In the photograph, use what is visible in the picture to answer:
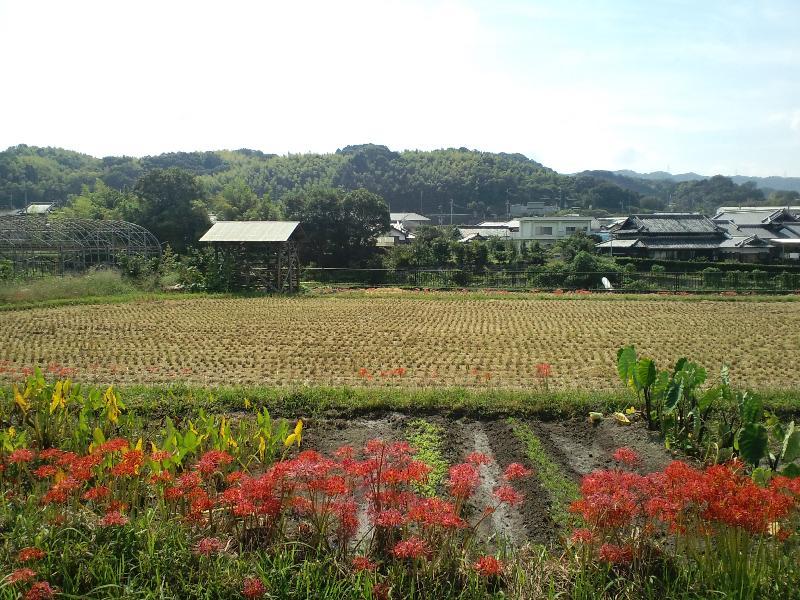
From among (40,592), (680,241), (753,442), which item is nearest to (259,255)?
(753,442)

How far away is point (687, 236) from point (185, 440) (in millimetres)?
43668

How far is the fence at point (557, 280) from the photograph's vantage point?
29.6m

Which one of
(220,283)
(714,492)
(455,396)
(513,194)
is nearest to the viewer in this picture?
(714,492)

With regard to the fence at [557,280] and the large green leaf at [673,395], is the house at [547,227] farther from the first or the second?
the large green leaf at [673,395]

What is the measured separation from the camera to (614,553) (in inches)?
159

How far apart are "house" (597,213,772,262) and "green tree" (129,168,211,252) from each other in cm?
2639

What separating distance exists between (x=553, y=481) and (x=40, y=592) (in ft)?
15.6

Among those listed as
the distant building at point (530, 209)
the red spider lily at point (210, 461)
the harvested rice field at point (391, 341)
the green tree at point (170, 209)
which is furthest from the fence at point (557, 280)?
the distant building at point (530, 209)

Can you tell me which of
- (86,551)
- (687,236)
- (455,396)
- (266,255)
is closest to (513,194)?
(687,236)

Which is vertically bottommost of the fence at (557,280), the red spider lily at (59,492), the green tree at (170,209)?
the fence at (557,280)

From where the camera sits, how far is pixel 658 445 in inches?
306

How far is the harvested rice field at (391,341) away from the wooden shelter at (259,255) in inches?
152

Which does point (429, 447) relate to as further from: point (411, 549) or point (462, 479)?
point (411, 549)

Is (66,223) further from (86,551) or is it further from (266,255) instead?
(86,551)
